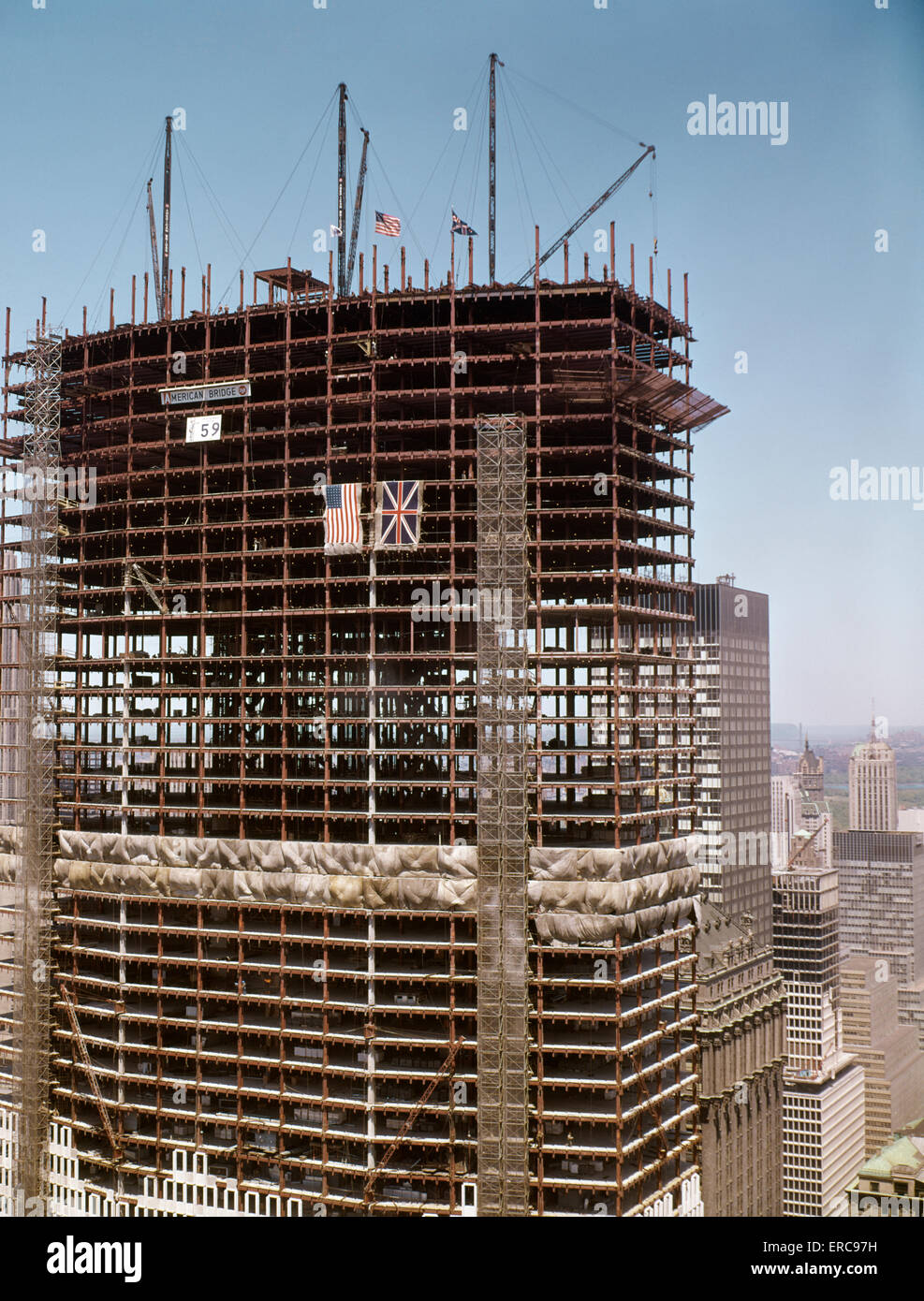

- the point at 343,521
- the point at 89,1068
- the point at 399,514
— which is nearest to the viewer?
A: the point at 399,514

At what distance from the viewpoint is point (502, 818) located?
6281 cm

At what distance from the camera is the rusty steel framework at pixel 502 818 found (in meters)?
61.6

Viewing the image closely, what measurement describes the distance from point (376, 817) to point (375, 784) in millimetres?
2046

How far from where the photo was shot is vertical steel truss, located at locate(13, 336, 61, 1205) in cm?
7481

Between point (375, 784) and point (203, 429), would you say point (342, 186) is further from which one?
point (375, 784)

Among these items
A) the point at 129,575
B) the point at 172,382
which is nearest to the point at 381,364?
the point at 172,382

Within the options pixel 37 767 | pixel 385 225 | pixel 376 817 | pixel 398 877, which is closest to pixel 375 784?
pixel 376 817

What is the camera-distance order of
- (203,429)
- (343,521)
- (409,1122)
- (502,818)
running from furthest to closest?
(203,429) < (343,521) < (409,1122) < (502,818)

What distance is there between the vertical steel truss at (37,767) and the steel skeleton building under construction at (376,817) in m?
1.00

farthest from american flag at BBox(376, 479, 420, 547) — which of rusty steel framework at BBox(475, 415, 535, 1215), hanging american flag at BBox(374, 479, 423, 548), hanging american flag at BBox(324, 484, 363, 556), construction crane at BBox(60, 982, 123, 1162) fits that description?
construction crane at BBox(60, 982, 123, 1162)

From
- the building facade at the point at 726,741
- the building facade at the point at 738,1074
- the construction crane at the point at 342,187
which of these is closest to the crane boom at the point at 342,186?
the construction crane at the point at 342,187

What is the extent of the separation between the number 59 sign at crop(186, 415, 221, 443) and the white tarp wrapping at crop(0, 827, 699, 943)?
84.5 ft

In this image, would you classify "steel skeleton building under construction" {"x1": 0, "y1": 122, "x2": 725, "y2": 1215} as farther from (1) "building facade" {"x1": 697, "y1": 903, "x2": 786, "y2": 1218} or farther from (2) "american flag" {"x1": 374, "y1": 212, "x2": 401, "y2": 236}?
(1) "building facade" {"x1": 697, "y1": 903, "x2": 786, "y2": 1218}
